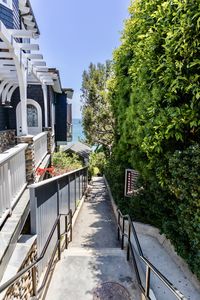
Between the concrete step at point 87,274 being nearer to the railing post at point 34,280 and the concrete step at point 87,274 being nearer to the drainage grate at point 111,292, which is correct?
the drainage grate at point 111,292

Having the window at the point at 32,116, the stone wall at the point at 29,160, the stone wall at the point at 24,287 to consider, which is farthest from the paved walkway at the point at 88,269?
the window at the point at 32,116

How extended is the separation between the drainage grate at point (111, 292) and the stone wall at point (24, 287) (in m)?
1.15

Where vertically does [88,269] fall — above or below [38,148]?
below

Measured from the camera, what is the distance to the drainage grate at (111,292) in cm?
382

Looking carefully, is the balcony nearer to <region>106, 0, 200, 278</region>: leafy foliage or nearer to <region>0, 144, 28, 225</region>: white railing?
<region>0, 144, 28, 225</region>: white railing

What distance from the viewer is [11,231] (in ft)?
10.5

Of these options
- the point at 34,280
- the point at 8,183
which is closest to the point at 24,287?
the point at 34,280

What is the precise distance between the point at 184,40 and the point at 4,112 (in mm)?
9611

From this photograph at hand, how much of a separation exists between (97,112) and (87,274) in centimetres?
1451

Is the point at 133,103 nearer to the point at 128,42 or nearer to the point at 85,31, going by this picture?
the point at 128,42

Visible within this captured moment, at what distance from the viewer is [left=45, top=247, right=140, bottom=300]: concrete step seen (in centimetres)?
390

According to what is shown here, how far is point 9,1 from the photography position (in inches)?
316

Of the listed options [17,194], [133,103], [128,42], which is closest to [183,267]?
[17,194]

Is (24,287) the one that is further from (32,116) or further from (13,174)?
(32,116)
